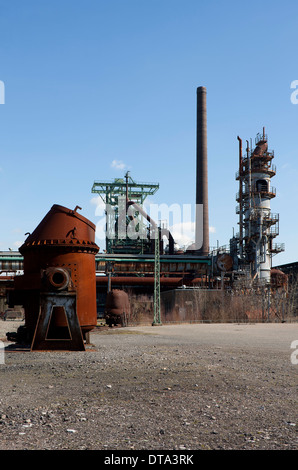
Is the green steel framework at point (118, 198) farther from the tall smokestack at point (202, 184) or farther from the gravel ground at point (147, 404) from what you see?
the gravel ground at point (147, 404)

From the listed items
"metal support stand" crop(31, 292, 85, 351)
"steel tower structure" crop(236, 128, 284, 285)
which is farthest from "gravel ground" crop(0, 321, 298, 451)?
"steel tower structure" crop(236, 128, 284, 285)

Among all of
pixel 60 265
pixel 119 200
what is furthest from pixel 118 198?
pixel 60 265

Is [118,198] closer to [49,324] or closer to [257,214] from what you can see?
[257,214]

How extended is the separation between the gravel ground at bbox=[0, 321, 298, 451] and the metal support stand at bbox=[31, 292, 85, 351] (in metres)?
1.08

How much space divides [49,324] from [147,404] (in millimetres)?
5627

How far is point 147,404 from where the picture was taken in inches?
204

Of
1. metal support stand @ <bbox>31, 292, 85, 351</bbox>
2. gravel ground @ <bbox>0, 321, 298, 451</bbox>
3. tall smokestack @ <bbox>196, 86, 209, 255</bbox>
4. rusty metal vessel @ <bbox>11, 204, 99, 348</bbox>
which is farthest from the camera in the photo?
tall smokestack @ <bbox>196, 86, 209, 255</bbox>

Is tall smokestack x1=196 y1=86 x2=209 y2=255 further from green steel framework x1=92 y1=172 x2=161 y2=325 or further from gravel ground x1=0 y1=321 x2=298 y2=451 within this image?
gravel ground x1=0 y1=321 x2=298 y2=451

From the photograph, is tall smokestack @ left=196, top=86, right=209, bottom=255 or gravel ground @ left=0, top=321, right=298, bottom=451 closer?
gravel ground @ left=0, top=321, right=298, bottom=451

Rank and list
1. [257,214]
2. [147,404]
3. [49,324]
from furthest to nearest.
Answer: [257,214]
[49,324]
[147,404]

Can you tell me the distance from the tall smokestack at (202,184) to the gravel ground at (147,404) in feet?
125

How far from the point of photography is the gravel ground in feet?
12.8

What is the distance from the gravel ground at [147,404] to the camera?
12.8 feet

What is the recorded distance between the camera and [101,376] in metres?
7.16
